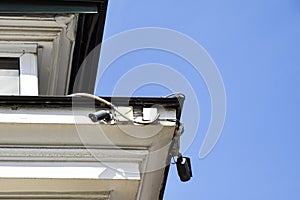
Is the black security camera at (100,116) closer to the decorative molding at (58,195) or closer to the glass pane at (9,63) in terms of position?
the decorative molding at (58,195)

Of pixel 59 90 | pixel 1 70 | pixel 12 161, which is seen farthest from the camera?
pixel 59 90

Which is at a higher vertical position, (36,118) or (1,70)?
(1,70)

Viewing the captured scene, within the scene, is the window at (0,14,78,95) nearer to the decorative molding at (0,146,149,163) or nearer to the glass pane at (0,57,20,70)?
the glass pane at (0,57,20,70)

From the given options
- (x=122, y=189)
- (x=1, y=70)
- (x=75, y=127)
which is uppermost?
(x=1, y=70)

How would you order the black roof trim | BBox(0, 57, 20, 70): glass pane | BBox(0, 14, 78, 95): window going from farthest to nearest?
BBox(0, 14, 78, 95): window
BBox(0, 57, 20, 70): glass pane
the black roof trim

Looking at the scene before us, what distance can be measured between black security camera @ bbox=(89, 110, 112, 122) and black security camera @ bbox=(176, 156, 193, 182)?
1.38ft

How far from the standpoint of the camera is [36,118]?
3.95 metres

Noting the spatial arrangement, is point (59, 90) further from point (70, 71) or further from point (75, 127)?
point (75, 127)

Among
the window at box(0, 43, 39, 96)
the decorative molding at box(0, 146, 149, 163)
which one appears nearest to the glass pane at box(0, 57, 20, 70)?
the window at box(0, 43, 39, 96)

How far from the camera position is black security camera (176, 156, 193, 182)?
4.00 meters

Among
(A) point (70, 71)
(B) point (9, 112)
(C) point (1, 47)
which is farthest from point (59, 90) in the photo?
(B) point (9, 112)

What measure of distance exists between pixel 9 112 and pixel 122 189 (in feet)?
2.25

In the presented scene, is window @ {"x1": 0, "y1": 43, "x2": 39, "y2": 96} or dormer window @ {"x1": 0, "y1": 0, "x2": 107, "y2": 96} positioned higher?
dormer window @ {"x1": 0, "y1": 0, "x2": 107, "y2": 96}

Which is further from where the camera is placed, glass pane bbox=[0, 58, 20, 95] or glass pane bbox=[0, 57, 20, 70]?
glass pane bbox=[0, 57, 20, 70]
